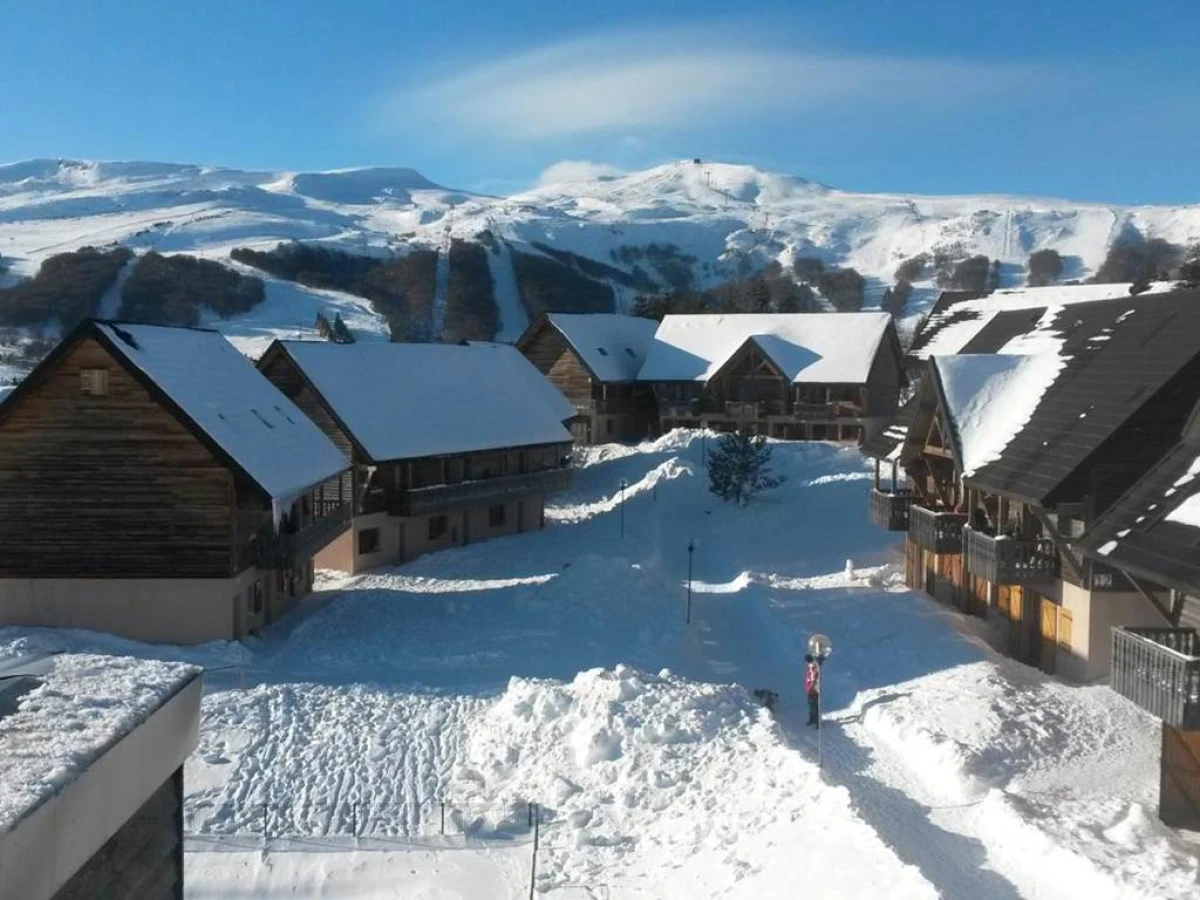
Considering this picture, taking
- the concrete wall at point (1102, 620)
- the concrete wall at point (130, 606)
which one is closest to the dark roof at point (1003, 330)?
the concrete wall at point (1102, 620)

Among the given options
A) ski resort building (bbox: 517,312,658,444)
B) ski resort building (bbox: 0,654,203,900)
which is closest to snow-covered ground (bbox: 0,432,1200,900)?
ski resort building (bbox: 0,654,203,900)

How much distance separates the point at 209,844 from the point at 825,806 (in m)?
7.98

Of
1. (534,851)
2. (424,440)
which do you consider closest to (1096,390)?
(534,851)

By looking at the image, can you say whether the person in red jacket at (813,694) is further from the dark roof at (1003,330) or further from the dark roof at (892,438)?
the dark roof at (1003,330)

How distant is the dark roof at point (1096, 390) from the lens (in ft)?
63.0

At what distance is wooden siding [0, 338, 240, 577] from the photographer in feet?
78.5

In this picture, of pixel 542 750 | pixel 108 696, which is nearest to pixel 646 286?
pixel 542 750

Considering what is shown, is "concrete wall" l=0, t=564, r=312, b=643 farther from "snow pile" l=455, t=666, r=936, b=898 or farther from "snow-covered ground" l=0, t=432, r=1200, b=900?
"snow pile" l=455, t=666, r=936, b=898

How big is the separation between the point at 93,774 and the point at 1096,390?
19.9 m

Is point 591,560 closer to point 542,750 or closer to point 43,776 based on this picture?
point 542,750

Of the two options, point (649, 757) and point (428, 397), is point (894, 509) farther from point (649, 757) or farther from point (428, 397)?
point (428, 397)

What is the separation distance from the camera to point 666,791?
53.2ft

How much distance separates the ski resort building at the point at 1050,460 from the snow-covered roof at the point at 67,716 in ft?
44.5

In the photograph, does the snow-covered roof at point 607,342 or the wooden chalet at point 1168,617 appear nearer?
the wooden chalet at point 1168,617
